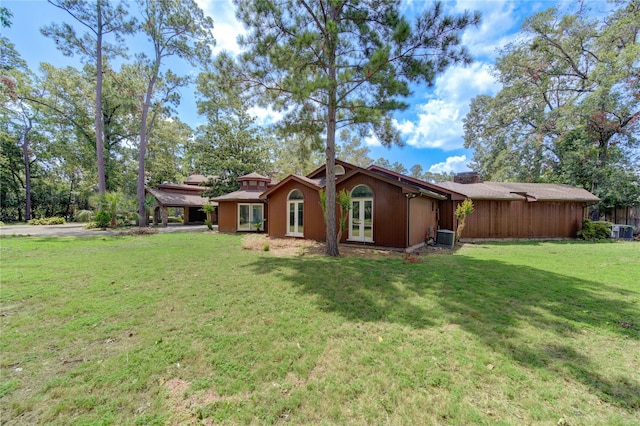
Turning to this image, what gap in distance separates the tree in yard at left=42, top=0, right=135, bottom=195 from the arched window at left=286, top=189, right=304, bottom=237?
49.5 ft

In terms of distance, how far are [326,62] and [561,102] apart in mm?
20407

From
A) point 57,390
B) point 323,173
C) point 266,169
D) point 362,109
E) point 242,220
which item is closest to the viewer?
point 57,390

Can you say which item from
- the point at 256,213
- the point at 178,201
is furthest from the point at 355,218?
the point at 178,201

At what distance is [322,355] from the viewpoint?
2814mm

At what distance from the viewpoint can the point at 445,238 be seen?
1127cm

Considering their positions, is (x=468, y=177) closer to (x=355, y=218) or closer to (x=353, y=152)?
(x=355, y=218)

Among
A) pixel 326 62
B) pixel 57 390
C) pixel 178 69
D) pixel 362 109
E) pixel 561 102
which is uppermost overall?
pixel 178 69

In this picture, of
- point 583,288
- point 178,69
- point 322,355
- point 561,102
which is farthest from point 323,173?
point 561,102

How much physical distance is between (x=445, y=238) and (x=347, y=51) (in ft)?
28.8

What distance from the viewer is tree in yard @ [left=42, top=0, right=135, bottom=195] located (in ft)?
53.1

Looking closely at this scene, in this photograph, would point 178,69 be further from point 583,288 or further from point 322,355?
point 583,288

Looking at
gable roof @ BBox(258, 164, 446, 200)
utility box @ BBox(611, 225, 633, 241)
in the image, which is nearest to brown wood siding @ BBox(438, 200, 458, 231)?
gable roof @ BBox(258, 164, 446, 200)

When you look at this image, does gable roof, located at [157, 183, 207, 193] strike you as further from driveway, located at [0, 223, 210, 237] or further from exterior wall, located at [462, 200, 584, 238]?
Result: exterior wall, located at [462, 200, 584, 238]

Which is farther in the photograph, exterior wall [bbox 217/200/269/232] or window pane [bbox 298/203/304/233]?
exterior wall [bbox 217/200/269/232]
